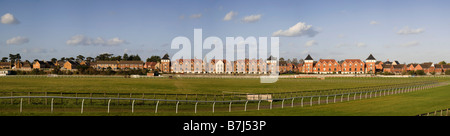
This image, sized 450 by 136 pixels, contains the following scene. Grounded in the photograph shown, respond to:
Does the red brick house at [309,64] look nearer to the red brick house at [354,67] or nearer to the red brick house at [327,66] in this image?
the red brick house at [327,66]

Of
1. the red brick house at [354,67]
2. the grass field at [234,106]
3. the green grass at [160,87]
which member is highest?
the red brick house at [354,67]

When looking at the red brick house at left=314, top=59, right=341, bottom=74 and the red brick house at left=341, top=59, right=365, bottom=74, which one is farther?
the red brick house at left=314, top=59, right=341, bottom=74

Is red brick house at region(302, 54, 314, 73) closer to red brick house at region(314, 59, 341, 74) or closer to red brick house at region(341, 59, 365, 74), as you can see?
red brick house at region(314, 59, 341, 74)

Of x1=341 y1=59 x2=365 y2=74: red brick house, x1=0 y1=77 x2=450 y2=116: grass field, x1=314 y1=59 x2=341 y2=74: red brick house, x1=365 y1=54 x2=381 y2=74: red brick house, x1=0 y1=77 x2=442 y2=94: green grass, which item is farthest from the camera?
x1=365 y1=54 x2=381 y2=74: red brick house

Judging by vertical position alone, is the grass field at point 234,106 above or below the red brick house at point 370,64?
below

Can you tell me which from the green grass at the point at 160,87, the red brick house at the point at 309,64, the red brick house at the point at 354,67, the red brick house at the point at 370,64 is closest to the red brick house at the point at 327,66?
the red brick house at the point at 309,64

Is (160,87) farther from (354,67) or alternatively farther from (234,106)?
(354,67)

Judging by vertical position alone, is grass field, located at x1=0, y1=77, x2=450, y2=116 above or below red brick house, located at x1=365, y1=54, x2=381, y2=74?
below

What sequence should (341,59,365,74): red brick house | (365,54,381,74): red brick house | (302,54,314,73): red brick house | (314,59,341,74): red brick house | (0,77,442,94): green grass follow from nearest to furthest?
(0,77,442,94): green grass, (341,59,365,74): red brick house, (314,59,341,74): red brick house, (365,54,381,74): red brick house, (302,54,314,73): red brick house

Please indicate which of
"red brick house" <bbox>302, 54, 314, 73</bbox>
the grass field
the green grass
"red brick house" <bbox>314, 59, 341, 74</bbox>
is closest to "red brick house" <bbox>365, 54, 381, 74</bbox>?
"red brick house" <bbox>314, 59, 341, 74</bbox>
